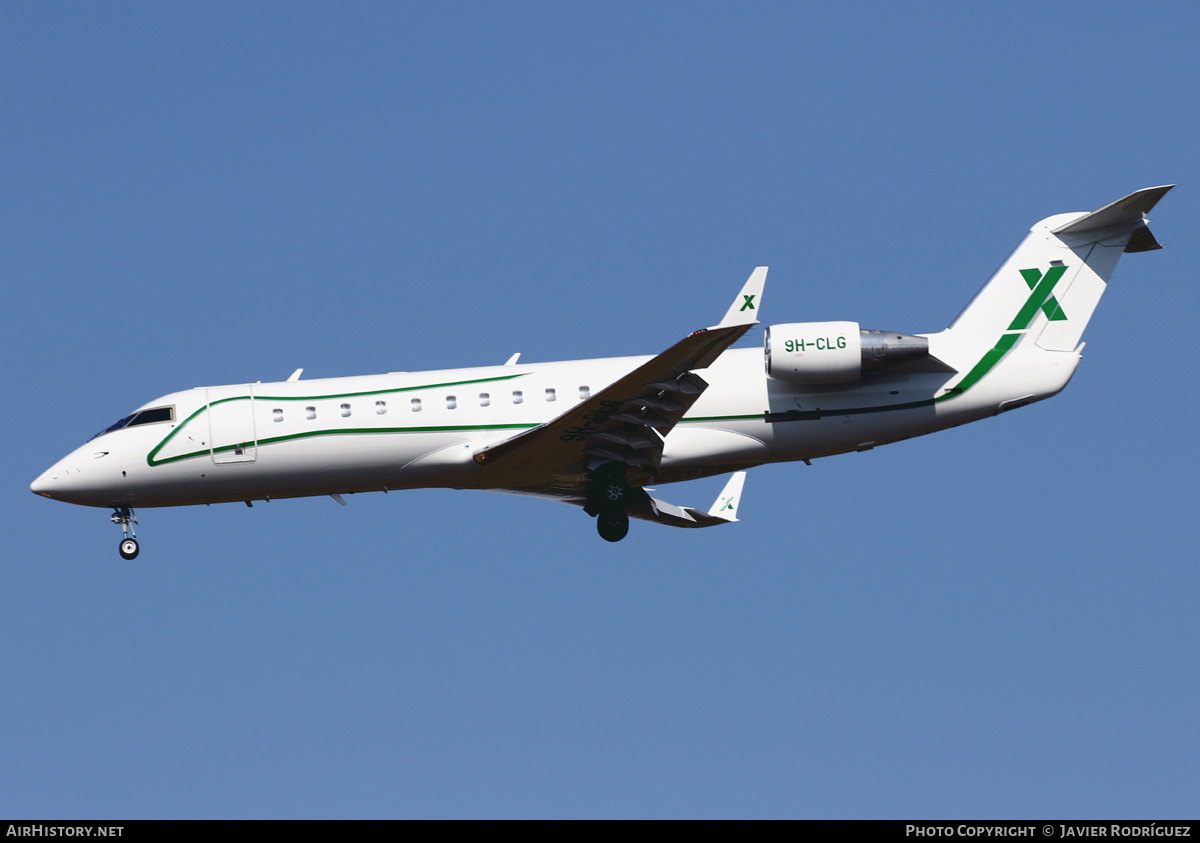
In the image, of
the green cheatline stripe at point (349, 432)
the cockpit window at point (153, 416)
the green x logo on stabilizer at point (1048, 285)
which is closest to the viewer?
the green cheatline stripe at point (349, 432)

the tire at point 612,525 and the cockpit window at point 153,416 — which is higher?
the cockpit window at point 153,416

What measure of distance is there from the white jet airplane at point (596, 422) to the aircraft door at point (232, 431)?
3cm

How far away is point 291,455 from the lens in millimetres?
24266

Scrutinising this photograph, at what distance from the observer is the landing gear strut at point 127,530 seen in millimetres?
24938

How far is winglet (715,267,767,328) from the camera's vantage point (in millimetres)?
20938

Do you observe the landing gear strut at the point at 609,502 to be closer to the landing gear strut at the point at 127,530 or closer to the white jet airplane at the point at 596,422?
the white jet airplane at the point at 596,422

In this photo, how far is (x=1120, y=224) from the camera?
25.3 meters

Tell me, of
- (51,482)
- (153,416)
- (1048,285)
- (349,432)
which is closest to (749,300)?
(1048,285)

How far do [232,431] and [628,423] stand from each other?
7340mm

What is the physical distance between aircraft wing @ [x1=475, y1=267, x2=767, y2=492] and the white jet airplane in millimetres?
57

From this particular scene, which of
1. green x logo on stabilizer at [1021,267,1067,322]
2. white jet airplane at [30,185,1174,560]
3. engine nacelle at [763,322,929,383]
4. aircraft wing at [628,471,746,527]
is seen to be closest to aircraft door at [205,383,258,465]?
white jet airplane at [30,185,1174,560]

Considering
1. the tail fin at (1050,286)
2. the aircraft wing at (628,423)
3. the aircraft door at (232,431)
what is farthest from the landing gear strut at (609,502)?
the tail fin at (1050,286)
